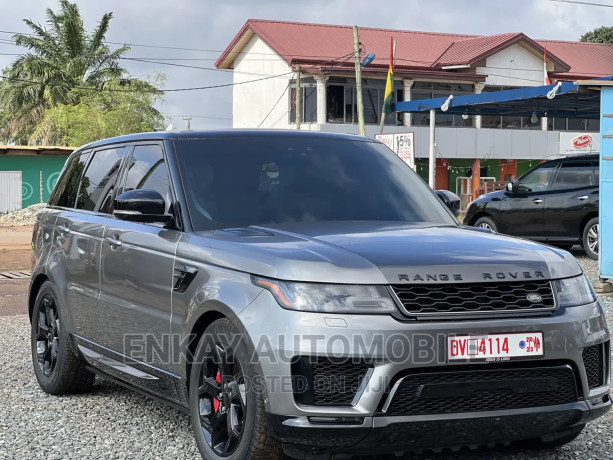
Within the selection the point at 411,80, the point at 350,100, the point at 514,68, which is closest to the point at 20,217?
the point at 350,100

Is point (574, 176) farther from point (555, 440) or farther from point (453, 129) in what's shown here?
point (453, 129)

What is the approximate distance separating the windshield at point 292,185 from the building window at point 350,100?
129 feet

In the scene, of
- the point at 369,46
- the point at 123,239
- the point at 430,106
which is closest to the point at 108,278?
the point at 123,239

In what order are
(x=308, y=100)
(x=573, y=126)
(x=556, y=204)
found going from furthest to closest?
(x=573, y=126), (x=308, y=100), (x=556, y=204)

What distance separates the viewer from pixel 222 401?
4516 millimetres

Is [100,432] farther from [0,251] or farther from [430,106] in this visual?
[430,106]

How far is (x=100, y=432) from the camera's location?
5582 millimetres

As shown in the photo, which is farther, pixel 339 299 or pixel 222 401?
pixel 222 401

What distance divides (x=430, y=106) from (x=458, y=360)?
23005mm

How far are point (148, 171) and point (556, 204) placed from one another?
516 inches

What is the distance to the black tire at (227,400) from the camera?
4.20 metres

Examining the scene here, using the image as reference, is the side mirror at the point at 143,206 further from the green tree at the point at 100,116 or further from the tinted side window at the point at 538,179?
the green tree at the point at 100,116

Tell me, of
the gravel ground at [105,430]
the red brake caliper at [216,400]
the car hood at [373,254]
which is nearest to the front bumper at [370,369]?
the car hood at [373,254]

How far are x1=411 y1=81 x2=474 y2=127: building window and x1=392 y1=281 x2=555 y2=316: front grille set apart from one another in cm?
4355
